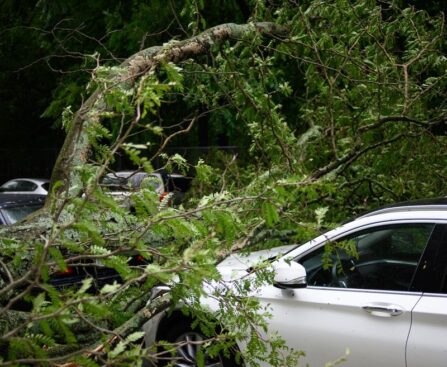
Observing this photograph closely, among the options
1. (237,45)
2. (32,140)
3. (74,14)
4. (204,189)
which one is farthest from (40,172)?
(237,45)

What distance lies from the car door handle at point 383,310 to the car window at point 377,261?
150 mm

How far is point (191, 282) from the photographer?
255cm

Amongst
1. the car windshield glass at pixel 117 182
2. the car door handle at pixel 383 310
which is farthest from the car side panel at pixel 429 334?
the car windshield glass at pixel 117 182

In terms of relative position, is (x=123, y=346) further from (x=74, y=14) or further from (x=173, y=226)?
(x=74, y=14)

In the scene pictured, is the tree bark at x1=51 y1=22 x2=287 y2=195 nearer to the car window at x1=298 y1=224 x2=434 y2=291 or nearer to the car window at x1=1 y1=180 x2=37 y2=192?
the car window at x1=298 y1=224 x2=434 y2=291

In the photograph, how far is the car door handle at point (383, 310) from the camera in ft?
12.8

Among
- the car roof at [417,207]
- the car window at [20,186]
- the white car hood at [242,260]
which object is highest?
the car roof at [417,207]

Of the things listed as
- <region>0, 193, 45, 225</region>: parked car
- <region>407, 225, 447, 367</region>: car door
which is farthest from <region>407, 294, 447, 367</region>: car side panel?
<region>0, 193, 45, 225</region>: parked car

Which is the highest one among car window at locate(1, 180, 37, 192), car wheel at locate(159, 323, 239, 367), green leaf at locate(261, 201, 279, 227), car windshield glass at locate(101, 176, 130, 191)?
car windshield glass at locate(101, 176, 130, 191)

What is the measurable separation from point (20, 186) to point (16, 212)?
441 inches

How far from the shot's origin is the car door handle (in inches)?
153

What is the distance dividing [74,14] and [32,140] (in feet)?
40.8

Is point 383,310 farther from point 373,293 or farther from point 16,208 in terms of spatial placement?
point 16,208

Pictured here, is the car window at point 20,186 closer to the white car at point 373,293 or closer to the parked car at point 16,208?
the parked car at point 16,208
